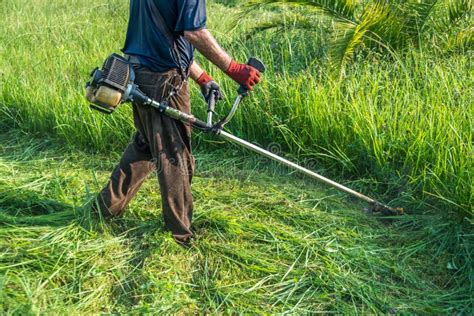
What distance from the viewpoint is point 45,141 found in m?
4.52

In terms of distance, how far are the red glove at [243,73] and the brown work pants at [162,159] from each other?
312 mm

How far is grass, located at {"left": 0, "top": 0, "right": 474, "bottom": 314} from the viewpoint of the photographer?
105 inches

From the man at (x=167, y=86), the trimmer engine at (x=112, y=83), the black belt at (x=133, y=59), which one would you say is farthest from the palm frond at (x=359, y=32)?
the trimmer engine at (x=112, y=83)

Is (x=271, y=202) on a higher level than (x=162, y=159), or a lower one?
lower

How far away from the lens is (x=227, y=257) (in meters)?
2.91

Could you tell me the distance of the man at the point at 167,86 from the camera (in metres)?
2.63

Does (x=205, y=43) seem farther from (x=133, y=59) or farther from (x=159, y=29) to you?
(x=133, y=59)

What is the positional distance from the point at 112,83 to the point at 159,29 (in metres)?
0.38

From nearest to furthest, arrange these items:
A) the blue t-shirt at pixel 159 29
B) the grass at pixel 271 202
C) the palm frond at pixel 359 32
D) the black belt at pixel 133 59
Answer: the blue t-shirt at pixel 159 29 < the grass at pixel 271 202 < the black belt at pixel 133 59 < the palm frond at pixel 359 32

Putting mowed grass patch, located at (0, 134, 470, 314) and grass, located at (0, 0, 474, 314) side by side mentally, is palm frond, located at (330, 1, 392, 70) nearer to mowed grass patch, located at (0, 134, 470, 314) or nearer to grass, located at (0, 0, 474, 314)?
grass, located at (0, 0, 474, 314)

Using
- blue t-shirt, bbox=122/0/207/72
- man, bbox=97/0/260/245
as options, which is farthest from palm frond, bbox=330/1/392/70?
blue t-shirt, bbox=122/0/207/72

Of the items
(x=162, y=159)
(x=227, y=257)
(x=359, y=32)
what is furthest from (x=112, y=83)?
(x=359, y=32)

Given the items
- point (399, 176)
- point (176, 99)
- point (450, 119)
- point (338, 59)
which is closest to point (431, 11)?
point (338, 59)

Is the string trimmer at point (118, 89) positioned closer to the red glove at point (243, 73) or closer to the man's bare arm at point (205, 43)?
the red glove at point (243, 73)
